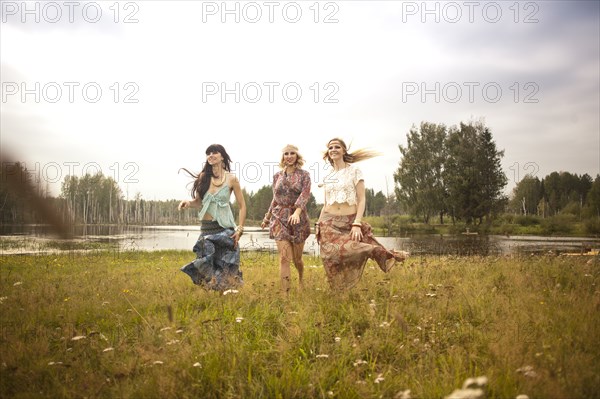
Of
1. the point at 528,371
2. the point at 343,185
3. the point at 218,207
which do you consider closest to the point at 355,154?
the point at 343,185

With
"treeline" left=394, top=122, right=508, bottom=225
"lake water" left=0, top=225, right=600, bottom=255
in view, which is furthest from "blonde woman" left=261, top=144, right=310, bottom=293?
"treeline" left=394, top=122, right=508, bottom=225

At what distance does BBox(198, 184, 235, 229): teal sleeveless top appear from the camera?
7371 millimetres

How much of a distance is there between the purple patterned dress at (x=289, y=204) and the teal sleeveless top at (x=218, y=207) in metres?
0.89

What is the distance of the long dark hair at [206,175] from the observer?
24.7ft

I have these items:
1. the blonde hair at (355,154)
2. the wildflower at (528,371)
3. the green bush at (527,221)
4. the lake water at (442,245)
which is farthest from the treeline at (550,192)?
the wildflower at (528,371)

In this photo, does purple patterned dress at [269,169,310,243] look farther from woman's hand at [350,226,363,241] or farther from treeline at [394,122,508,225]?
treeline at [394,122,508,225]

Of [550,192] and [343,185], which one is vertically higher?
[550,192]

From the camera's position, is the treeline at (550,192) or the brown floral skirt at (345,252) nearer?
the brown floral skirt at (345,252)

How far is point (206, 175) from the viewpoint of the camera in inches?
299

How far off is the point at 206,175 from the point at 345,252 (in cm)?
314

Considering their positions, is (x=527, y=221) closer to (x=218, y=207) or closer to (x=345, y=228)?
(x=345, y=228)

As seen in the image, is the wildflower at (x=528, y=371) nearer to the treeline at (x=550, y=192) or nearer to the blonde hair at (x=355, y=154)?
the blonde hair at (x=355, y=154)

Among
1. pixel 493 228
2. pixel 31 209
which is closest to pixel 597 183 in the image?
pixel 493 228

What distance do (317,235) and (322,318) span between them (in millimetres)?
2307
